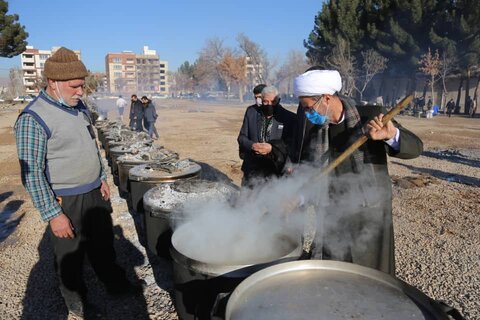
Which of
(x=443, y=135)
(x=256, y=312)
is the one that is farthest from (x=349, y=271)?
(x=443, y=135)

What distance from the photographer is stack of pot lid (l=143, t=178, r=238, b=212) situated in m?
3.18

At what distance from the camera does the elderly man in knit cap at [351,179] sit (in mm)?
2125

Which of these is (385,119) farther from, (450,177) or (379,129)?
(450,177)

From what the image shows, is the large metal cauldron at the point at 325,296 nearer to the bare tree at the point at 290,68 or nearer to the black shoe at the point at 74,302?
the black shoe at the point at 74,302

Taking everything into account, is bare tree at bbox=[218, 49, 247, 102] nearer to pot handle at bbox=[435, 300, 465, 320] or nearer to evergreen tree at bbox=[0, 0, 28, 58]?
evergreen tree at bbox=[0, 0, 28, 58]

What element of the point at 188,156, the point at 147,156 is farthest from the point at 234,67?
the point at 147,156

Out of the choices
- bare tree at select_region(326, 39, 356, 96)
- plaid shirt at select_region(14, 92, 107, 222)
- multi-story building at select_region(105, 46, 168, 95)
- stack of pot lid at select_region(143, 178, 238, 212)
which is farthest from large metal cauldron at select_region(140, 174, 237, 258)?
multi-story building at select_region(105, 46, 168, 95)

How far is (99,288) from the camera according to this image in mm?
3402

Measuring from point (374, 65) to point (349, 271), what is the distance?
32.6 meters

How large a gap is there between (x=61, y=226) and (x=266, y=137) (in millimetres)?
2392

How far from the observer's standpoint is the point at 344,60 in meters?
30.4

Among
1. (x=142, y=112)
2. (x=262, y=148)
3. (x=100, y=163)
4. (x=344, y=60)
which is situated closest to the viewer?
(x=100, y=163)

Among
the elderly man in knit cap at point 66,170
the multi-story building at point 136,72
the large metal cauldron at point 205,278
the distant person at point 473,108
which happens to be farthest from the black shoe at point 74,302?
the multi-story building at point 136,72

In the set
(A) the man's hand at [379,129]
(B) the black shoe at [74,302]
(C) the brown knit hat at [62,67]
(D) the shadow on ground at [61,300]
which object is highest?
(C) the brown knit hat at [62,67]
